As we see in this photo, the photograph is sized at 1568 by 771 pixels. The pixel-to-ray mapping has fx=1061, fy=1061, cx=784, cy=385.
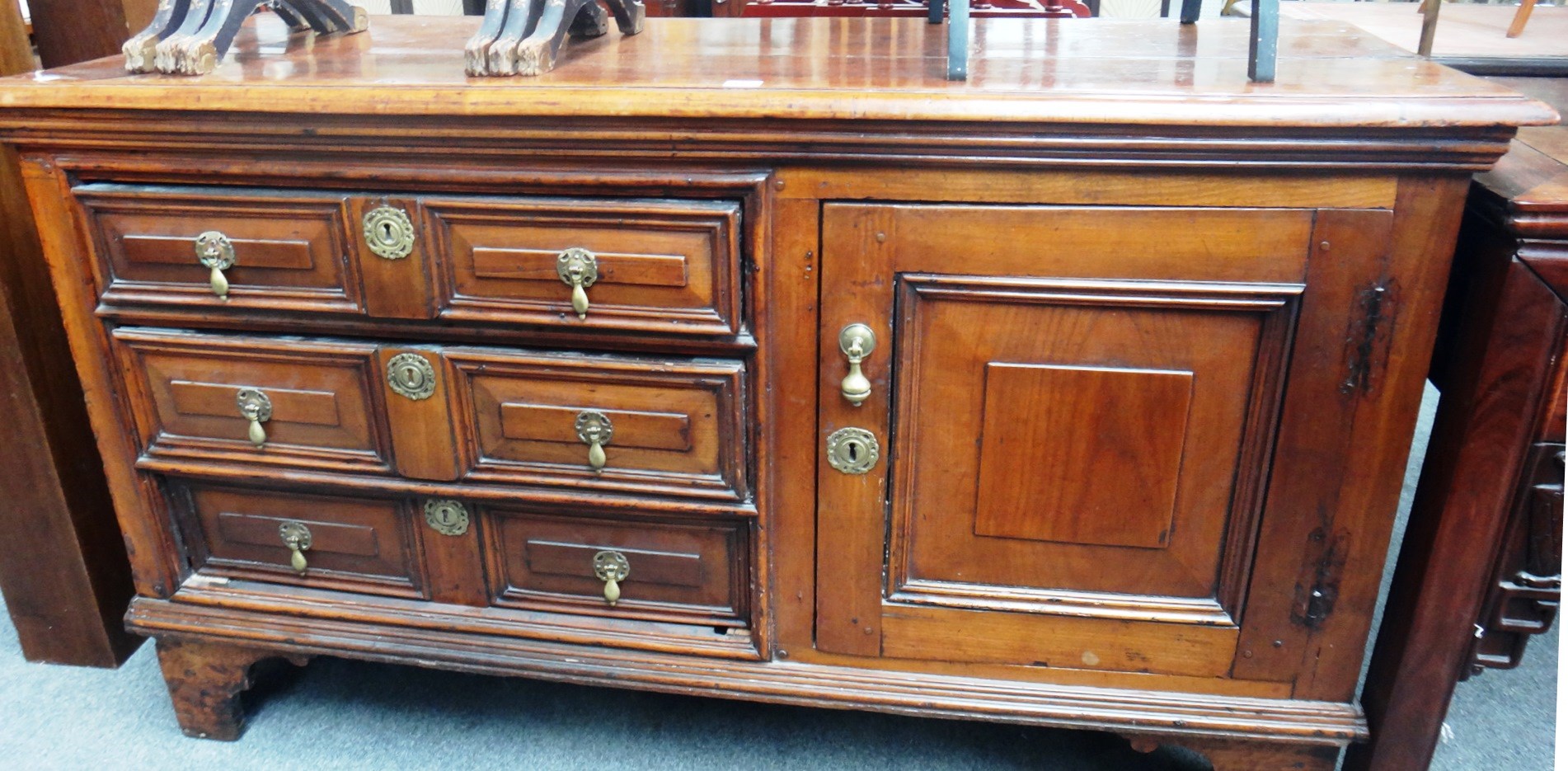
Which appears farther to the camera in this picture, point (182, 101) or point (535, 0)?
point (535, 0)

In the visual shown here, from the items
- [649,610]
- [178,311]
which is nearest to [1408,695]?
[649,610]

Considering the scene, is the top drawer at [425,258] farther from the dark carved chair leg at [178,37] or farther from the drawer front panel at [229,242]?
the dark carved chair leg at [178,37]

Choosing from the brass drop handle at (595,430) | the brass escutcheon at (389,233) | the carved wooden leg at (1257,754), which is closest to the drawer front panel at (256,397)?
the brass escutcheon at (389,233)

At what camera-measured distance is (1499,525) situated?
93cm

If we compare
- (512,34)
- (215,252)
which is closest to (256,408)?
(215,252)

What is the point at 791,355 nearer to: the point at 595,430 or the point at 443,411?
the point at 595,430

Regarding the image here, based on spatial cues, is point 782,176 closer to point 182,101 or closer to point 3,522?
point 182,101

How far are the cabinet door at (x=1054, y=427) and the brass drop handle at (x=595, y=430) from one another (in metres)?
0.21

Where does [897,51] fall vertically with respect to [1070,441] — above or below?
above

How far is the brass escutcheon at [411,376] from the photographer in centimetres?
102

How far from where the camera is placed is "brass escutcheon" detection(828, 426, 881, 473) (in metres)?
0.98

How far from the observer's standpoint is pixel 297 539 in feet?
3.79

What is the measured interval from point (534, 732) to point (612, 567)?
0.34 m

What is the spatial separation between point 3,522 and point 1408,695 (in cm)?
165
